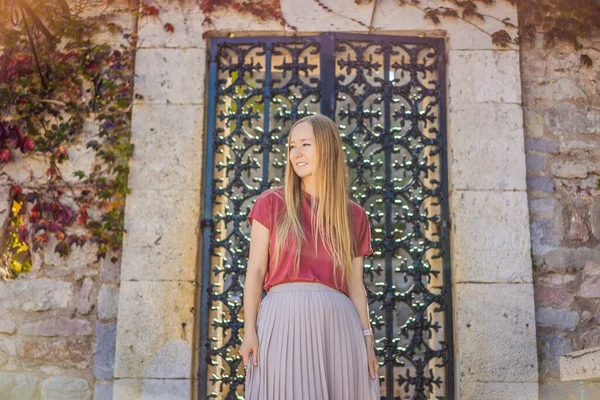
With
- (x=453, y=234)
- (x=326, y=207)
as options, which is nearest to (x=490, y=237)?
(x=453, y=234)

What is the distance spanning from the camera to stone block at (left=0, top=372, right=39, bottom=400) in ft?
14.0

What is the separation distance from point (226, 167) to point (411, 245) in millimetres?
1242

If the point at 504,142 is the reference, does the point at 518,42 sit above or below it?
above

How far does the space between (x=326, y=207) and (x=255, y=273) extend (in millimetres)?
378

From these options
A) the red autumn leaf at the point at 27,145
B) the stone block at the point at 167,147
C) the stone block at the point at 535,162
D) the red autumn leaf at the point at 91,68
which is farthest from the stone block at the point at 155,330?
the stone block at the point at 535,162

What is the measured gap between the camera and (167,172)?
4.48 meters

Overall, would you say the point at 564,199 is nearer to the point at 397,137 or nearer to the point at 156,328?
the point at 397,137

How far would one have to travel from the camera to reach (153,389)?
4.20m

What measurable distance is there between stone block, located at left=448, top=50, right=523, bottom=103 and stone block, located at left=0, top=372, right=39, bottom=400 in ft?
9.92

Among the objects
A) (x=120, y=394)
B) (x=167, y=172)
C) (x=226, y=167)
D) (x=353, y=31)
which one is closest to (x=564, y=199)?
(x=353, y=31)

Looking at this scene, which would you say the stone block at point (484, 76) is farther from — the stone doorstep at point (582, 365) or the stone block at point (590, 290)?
the stone doorstep at point (582, 365)

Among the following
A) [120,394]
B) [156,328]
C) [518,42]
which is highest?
[518,42]

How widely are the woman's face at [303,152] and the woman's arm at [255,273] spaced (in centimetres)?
27

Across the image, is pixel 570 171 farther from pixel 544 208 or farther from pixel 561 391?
pixel 561 391
